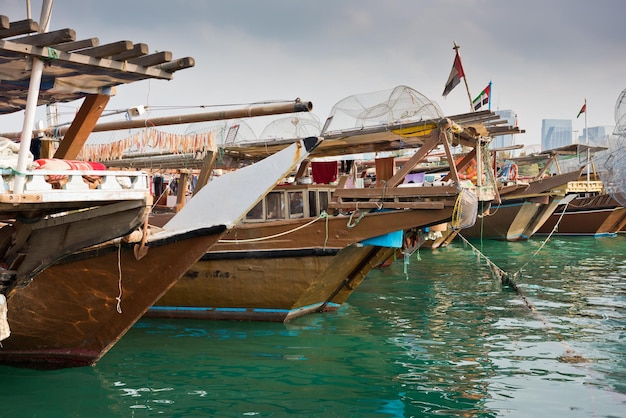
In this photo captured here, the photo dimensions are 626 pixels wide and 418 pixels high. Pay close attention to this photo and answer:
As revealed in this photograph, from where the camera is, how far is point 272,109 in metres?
9.72

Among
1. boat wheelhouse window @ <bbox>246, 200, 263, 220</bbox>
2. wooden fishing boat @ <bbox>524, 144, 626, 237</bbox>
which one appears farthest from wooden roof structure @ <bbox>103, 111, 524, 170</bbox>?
wooden fishing boat @ <bbox>524, 144, 626, 237</bbox>

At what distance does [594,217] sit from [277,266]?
76.6ft

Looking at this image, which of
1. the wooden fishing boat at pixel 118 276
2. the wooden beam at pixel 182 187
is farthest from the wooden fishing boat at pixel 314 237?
the wooden fishing boat at pixel 118 276

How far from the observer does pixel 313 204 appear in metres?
11.3

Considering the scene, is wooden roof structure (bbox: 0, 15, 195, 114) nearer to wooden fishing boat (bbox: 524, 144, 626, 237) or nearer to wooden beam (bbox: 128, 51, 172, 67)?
wooden beam (bbox: 128, 51, 172, 67)

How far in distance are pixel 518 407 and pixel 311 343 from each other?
3400 millimetres

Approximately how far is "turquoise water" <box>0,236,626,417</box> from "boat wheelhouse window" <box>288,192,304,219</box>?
184 centimetres

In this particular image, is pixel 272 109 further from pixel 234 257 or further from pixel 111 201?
pixel 111 201

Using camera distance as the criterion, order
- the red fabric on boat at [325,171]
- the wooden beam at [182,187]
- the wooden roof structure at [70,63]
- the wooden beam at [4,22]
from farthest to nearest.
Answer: the red fabric on boat at [325,171]
the wooden beam at [182,187]
the wooden roof structure at [70,63]
the wooden beam at [4,22]

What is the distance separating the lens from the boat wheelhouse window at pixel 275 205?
1121 centimetres

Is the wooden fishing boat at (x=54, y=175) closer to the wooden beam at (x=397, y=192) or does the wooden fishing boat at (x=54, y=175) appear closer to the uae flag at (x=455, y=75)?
the wooden beam at (x=397, y=192)

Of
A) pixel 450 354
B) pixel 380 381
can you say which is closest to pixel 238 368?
pixel 380 381

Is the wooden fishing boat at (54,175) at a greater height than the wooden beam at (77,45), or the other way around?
the wooden beam at (77,45)

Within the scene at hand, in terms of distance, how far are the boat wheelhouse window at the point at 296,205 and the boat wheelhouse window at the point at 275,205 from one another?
0.14 meters
